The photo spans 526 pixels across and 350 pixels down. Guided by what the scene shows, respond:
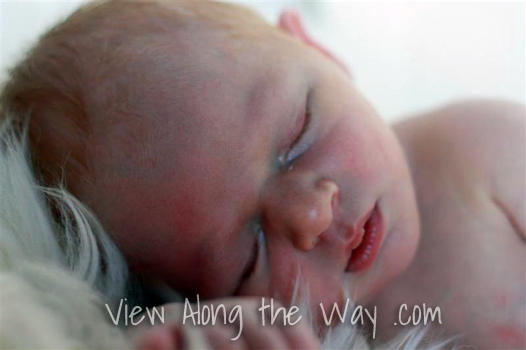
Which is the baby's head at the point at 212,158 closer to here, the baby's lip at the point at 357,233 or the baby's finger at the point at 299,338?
the baby's lip at the point at 357,233

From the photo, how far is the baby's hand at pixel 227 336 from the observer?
52 centimetres

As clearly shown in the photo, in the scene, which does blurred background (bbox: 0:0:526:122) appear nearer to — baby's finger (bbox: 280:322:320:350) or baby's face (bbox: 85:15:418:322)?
baby's face (bbox: 85:15:418:322)

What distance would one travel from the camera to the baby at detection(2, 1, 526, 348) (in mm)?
742

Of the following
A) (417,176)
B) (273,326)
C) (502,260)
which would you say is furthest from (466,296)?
(273,326)

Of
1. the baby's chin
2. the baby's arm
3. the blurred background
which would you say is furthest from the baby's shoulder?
the blurred background

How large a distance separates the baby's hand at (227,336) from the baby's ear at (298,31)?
0.53m

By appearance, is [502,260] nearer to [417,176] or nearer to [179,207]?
[417,176]

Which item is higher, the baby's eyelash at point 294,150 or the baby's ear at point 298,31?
the baby's ear at point 298,31

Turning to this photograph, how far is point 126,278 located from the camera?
2.58 ft

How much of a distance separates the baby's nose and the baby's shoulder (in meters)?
0.26

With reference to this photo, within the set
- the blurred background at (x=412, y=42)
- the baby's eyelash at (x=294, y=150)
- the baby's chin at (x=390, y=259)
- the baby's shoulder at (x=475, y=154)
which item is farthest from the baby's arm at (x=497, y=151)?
the blurred background at (x=412, y=42)

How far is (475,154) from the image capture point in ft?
3.08

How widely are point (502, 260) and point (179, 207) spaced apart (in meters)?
0.44

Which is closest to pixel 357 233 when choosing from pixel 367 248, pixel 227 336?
pixel 367 248
